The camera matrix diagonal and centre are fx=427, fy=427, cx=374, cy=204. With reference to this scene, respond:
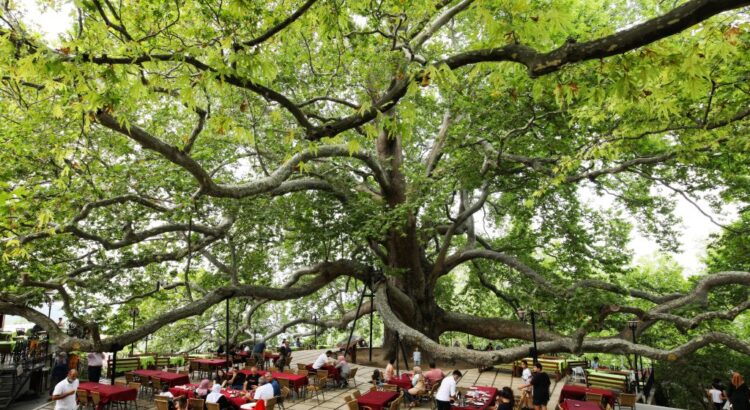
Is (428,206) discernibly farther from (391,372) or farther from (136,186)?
(136,186)

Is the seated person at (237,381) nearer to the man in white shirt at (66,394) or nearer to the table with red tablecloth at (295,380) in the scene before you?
the table with red tablecloth at (295,380)

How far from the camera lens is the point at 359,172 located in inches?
612

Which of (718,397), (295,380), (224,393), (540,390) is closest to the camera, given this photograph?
(540,390)

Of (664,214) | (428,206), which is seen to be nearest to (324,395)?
(428,206)

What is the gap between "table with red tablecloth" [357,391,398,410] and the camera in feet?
28.8

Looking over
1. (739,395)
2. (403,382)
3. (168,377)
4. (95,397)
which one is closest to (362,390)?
(403,382)

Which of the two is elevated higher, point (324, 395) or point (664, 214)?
point (664, 214)

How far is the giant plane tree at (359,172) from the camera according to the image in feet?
21.4

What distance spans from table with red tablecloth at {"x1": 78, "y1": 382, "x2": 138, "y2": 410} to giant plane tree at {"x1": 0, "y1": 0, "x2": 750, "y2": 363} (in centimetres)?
99

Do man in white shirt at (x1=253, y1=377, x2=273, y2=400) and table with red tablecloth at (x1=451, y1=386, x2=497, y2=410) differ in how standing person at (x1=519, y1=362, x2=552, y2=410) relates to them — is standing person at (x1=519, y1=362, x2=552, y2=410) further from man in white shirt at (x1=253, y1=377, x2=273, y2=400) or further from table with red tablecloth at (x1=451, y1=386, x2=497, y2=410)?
man in white shirt at (x1=253, y1=377, x2=273, y2=400)

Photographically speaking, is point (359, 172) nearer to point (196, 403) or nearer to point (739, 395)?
point (196, 403)

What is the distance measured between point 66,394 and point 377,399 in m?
5.81

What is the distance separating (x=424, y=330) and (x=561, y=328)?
470 centimetres

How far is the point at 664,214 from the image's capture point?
14070 millimetres
